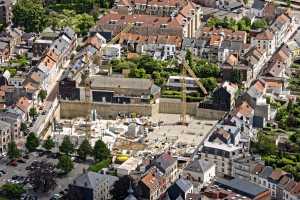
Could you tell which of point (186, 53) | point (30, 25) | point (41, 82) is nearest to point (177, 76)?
point (186, 53)

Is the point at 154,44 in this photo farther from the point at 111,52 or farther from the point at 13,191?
the point at 13,191

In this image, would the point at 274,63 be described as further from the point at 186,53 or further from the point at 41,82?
the point at 41,82

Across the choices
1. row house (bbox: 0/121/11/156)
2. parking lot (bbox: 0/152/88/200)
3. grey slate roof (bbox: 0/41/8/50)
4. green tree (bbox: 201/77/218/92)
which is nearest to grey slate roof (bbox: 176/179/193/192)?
parking lot (bbox: 0/152/88/200)

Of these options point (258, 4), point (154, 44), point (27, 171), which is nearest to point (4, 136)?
point (27, 171)

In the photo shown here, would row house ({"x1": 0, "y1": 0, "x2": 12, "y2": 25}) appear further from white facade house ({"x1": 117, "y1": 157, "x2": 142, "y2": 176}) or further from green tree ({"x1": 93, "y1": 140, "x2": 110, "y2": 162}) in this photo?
white facade house ({"x1": 117, "y1": 157, "x2": 142, "y2": 176})

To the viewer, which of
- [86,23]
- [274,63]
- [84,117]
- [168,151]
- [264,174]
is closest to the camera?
[264,174]

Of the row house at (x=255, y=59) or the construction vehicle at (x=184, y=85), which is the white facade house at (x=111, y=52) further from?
the row house at (x=255, y=59)
